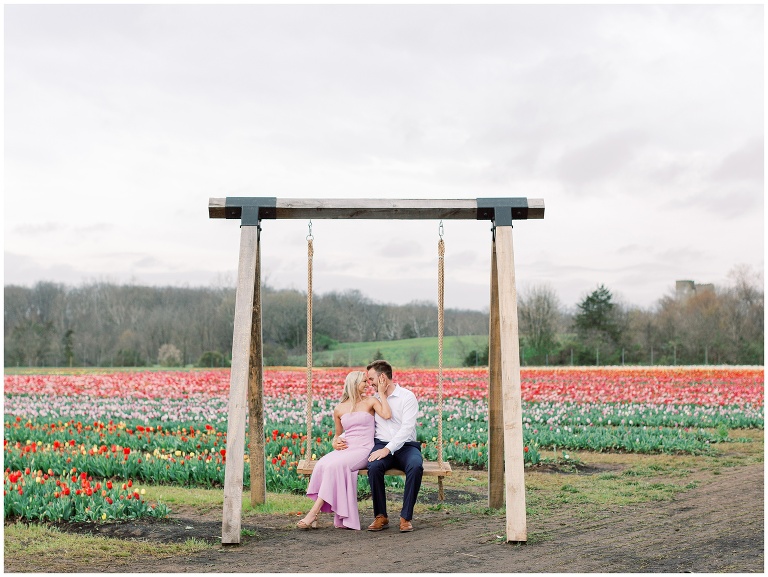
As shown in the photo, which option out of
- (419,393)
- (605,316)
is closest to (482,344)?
(605,316)

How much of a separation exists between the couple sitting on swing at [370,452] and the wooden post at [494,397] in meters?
0.80

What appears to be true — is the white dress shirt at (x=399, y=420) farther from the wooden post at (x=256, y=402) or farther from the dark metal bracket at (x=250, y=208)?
the dark metal bracket at (x=250, y=208)

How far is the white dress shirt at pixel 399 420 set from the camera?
6.94m

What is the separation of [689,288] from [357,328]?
25.2m

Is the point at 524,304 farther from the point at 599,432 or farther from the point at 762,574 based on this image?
the point at 762,574

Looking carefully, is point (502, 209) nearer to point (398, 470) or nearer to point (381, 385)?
point (381, 385)

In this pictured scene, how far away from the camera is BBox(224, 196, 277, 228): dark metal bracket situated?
6.90 metres

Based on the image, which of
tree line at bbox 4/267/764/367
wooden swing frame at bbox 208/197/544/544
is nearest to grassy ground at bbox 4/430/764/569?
wooden swing frame at bbox 208/197/544/544

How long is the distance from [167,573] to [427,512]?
118 inches

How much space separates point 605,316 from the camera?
121 ft

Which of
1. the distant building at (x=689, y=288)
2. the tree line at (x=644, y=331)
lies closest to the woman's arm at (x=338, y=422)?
the tree line at (x=644, y=331)

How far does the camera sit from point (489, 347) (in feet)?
23.2

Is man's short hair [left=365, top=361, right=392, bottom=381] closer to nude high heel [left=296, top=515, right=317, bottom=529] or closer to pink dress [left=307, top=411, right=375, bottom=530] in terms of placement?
pink dress [left=307, top=411, right=375, bottom=530]

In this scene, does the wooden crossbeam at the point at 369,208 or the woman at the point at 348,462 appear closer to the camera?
the woman at the point at 348,462
